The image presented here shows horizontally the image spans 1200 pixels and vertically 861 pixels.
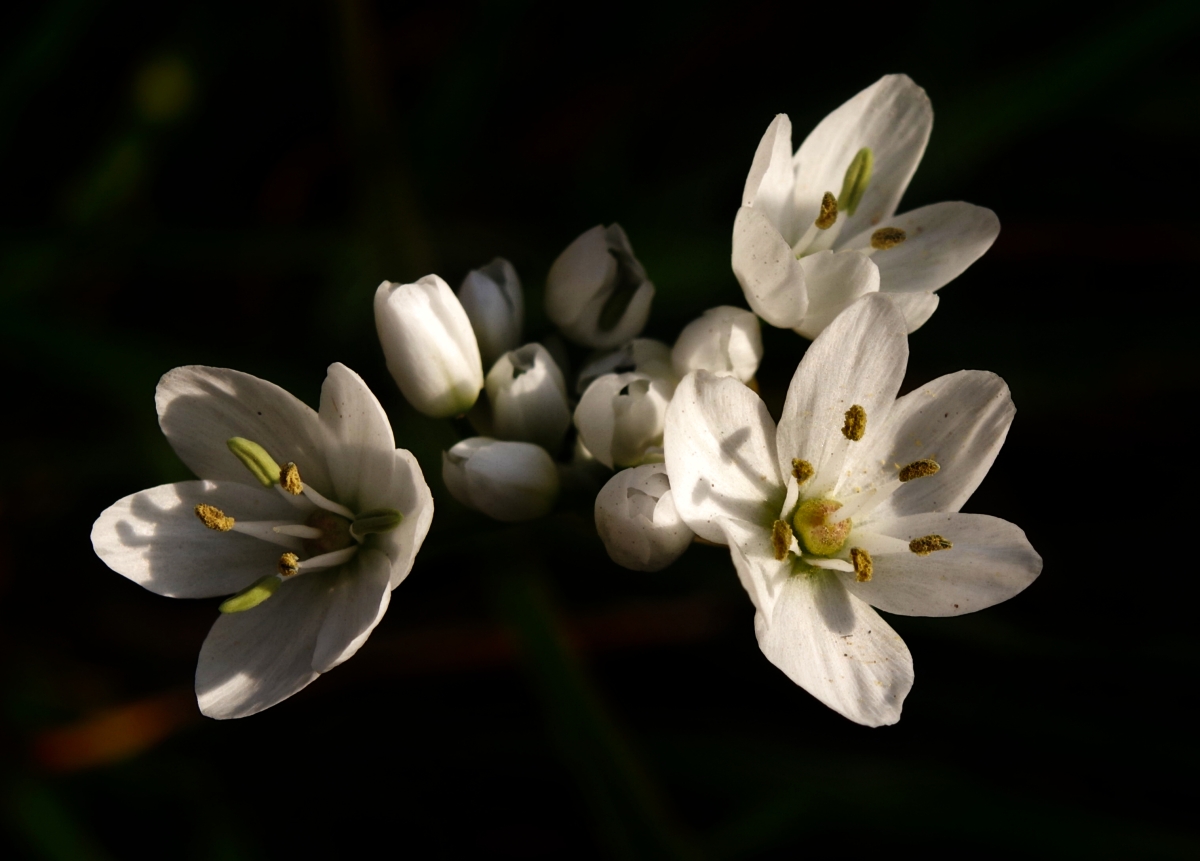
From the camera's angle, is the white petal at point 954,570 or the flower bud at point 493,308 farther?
the flower bud at point 493,308

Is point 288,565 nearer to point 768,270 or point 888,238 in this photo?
point 768,270

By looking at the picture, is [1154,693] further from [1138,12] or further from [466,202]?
[466,202]

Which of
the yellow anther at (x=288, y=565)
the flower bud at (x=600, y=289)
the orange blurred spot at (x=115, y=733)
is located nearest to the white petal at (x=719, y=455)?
the flower bud at (x=600, y=289)

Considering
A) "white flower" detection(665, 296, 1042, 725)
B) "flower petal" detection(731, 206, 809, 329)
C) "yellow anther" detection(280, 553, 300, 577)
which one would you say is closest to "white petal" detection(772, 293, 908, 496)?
"white flower" detection(665, 296, 1042, 725)

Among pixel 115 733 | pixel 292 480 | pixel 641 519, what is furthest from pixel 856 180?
pixel 115 733

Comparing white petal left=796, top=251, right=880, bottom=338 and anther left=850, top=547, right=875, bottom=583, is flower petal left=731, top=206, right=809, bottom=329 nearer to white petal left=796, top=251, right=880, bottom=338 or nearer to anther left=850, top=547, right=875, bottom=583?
white petal left=796, top=251, right=880, bottom=338

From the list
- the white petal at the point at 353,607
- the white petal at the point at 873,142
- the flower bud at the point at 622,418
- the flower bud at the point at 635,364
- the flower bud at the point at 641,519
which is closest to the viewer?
the white petal at the point at 353,607

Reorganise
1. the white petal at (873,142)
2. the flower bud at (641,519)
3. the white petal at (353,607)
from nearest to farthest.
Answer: the white petal at (353,607), the flower bud at (641,519), the white petal at (873,142)

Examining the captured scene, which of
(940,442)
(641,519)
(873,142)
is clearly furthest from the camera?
(873,142)

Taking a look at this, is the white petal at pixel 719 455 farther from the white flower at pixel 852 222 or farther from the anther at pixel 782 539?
the white flower at pixel 852 222
